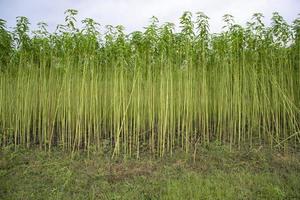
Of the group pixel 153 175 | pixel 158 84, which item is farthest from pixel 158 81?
pixel 153 175

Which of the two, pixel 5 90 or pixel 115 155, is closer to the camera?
pixel 115 155

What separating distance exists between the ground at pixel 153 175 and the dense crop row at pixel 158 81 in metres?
0.37

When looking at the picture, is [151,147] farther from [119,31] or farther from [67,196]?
[119,31]

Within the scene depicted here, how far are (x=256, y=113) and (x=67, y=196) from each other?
405 cm

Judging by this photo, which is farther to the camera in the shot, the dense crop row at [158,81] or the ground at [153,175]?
the dense crop row at [158,81]

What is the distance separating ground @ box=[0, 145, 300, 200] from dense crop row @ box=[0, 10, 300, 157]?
370mm

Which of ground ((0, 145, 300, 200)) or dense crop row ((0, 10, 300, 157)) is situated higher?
dense crop row ((0, 10, 300, 157))

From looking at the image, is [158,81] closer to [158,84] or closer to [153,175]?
[158,84]

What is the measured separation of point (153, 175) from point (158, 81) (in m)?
2.23

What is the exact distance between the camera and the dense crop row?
4973 millimetres

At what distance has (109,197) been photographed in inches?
127

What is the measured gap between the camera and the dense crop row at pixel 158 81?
497 cm

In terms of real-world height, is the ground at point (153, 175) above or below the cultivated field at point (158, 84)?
below

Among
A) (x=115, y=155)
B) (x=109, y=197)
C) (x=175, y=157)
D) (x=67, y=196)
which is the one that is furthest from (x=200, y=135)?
(x=67, y=196)
